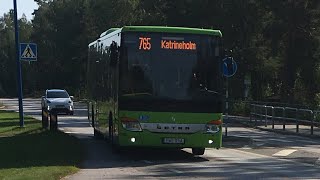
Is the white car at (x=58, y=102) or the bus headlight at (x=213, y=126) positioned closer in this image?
the bus headlight at (x=213, y=126)

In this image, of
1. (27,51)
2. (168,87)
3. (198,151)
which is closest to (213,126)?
(168,87)

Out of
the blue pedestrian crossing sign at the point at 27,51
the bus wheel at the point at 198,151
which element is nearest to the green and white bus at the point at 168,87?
the bus wheel at the point at 198,151

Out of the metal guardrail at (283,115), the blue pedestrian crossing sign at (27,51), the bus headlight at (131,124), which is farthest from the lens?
the metal guardrail at (283,115)

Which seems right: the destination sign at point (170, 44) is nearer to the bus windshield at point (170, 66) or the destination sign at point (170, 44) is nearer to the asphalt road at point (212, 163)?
the bus windshield at point (170, 66)

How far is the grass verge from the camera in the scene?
14.0m

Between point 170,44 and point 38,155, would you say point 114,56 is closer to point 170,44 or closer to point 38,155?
point 170,44

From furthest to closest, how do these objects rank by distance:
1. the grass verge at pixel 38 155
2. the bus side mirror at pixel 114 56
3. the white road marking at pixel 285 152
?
the white road marking at pixel 285 152 < the bus side mirror at pixel 114 56 < the grass verge at pixel 38 155

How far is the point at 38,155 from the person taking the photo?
17.6m

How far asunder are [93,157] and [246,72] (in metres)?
35.7

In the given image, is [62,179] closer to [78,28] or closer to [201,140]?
[201,140]

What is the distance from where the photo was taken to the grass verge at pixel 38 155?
14.0 metres

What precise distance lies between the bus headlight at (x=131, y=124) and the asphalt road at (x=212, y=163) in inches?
34.3

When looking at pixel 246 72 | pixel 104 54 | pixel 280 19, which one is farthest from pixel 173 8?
pixel 104 54

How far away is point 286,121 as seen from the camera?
3259cm
